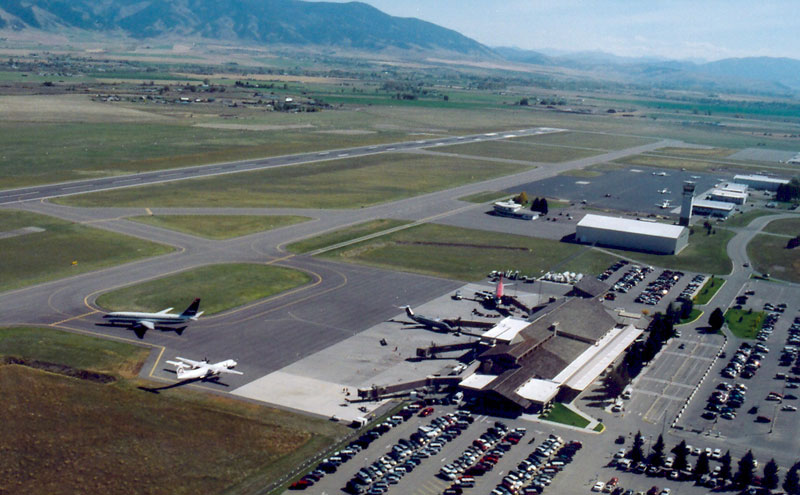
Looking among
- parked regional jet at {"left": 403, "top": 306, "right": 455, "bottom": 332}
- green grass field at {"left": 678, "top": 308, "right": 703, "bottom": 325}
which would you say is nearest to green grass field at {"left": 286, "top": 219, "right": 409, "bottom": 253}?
parked regional jet at {"left": 403, "top": 306, "right": 455, "bottom": 332}

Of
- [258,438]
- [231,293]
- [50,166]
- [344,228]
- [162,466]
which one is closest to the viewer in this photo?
[162,466]

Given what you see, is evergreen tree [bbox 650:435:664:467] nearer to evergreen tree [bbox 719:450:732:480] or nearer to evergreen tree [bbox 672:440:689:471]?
evergreen tree [bbox 672:440:689:471]

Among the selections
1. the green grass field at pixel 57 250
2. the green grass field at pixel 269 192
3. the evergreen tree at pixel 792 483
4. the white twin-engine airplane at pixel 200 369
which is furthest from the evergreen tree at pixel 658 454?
the green grass field at pixel 269 192

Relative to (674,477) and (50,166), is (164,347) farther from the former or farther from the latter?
(50,166)

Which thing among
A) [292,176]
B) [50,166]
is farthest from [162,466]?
[50,166]

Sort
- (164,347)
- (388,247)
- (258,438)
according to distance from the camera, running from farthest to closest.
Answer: (388,247), (164,347), (258,438)

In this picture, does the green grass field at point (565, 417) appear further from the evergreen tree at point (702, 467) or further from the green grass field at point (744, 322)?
the green grass field at point (744, 322)
